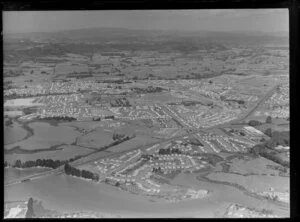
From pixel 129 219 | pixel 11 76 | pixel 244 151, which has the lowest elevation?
pixel 129 219

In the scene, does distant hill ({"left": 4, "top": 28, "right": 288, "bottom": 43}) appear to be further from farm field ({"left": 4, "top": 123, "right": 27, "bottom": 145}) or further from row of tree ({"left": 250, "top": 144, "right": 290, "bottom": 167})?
row of tree ({"left": 250, "top": 144, "right": 290, "bottom": 167})

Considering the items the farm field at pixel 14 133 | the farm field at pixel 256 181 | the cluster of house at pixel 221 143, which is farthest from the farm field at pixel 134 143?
the farm field at pixel 14 133

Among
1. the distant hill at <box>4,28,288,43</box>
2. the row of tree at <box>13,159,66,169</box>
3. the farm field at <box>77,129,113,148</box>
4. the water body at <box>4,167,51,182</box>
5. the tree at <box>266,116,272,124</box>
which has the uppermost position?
the distant hill at <box>4,28,288,43</box>

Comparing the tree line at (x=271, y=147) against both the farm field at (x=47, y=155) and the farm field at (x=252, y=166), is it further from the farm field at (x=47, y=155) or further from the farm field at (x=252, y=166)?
the farm field at (x=47, y=155)

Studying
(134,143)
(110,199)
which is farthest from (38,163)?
Result: (134,143)

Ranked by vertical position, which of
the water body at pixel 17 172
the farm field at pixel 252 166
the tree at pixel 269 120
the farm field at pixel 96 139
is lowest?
the farm field at pixel 252 166

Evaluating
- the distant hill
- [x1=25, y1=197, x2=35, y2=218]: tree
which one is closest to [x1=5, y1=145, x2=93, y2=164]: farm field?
[x1=25, y1=197, x2=35, y2=218]: tree
